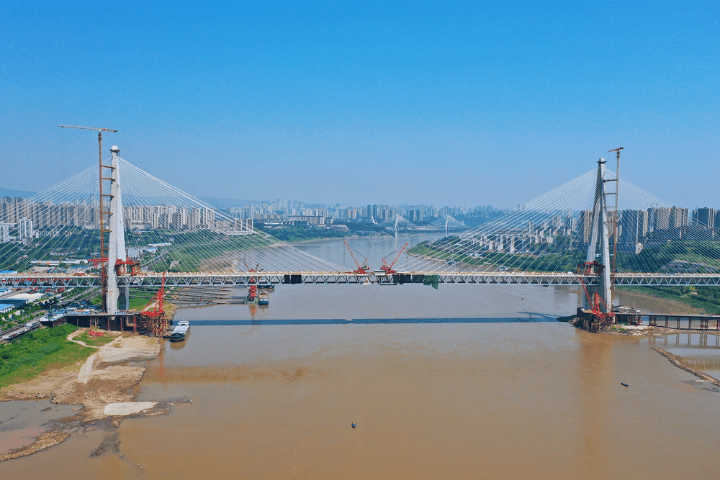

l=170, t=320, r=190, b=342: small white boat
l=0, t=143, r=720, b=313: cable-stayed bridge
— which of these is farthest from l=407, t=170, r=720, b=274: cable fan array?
l=170, t=320, r=190, b=342: small white boat

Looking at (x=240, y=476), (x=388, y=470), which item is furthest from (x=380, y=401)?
(x=240, y=476)

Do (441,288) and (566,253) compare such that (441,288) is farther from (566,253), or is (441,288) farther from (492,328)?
(566,253)

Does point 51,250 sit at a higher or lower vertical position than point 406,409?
higher

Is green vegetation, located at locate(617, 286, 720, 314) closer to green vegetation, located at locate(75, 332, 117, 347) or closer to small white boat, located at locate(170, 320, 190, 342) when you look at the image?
small white boat, located at locate(170, 320, 190, 342)

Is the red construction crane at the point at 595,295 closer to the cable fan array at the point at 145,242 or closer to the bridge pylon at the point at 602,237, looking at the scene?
the bridge pylon at the point at 602,237

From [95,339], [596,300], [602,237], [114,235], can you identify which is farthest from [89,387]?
[602,237]

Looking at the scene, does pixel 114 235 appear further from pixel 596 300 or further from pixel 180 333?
pixel 596 300
